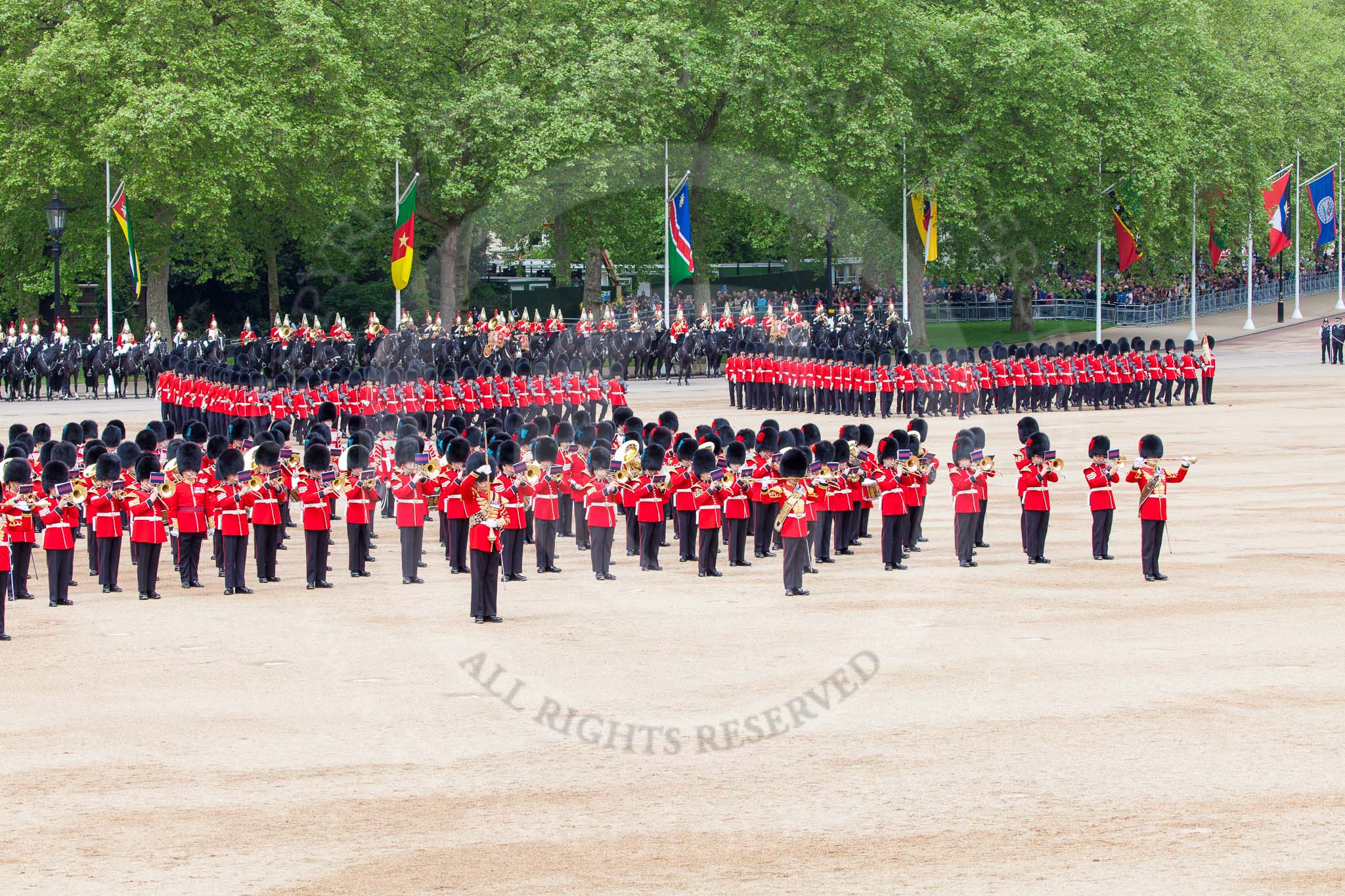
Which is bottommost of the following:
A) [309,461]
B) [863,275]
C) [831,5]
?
[309,461]

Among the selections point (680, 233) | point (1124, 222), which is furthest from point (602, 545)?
point (1124, 222)

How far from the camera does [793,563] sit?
47.3ft

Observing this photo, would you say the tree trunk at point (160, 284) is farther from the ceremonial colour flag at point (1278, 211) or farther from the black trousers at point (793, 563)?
the black trousers at point (793, 563)

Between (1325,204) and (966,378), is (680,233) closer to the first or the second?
(966,378)

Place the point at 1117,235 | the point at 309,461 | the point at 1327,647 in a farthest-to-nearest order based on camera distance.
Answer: the point at 1117,235 → the point at 309,461 → the point at 1327,647

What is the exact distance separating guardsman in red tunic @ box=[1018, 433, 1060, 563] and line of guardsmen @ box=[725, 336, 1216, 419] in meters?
13.3

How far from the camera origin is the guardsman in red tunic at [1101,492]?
1566 cm

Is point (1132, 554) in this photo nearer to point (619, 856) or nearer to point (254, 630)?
point (254, 630)

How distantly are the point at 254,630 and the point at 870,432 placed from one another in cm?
672

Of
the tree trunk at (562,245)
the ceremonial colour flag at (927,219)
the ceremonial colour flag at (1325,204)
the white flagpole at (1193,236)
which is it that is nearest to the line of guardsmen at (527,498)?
the ceremonial colour flag at (927,219)

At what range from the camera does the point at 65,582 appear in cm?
1441

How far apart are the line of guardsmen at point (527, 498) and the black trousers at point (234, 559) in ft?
0.05

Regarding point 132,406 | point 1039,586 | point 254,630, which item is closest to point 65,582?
point 254,630

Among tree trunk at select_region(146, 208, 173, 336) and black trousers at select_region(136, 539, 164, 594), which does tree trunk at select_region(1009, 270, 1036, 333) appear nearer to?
tree trunk at select_region(146, 208, 173, 336)
